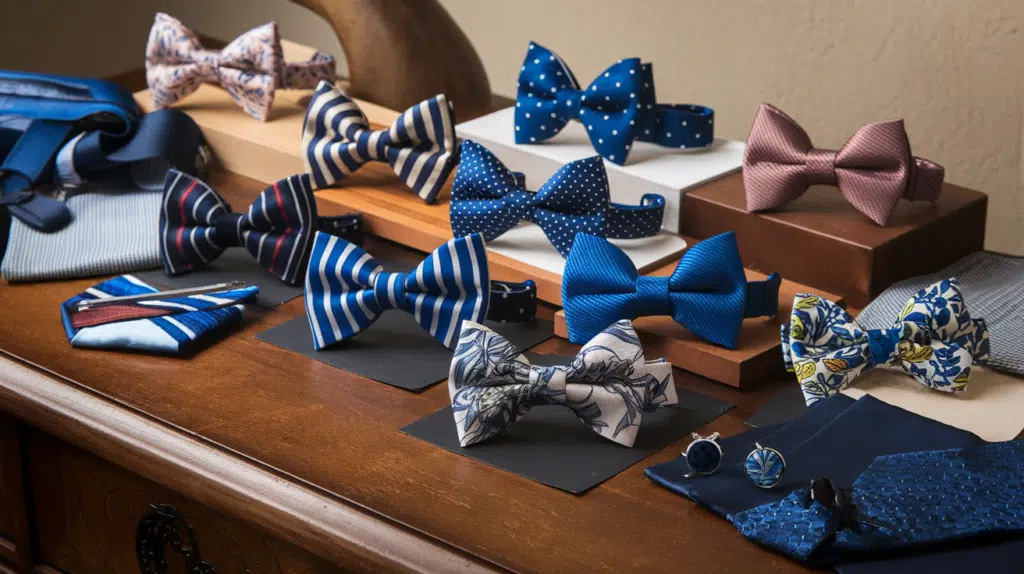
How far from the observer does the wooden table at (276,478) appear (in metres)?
0.72

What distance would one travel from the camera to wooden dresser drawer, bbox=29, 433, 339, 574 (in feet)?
2.78

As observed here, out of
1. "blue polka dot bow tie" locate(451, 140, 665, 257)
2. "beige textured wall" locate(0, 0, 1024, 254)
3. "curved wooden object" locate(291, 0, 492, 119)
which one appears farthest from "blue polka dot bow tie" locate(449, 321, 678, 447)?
"beige textured wall" locate(0, 0, 1024, 254)

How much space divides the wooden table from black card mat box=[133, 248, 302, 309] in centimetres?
2

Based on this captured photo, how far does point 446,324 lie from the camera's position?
3.11ft

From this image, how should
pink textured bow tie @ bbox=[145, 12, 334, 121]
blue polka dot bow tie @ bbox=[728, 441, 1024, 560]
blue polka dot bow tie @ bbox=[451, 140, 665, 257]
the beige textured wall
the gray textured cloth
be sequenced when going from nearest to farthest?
1. blue polka dot bow tie @ bbox=[728, 441, 1024, 560]
2. the gray textured cloth
3. blue polka dot bow tie @ bbox=[451, 140, 665, 257]
4. pink textured bow tie @ bbox=[145, 12, 334, 121]
5. the beige textured wall

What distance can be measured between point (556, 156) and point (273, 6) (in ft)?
4.09

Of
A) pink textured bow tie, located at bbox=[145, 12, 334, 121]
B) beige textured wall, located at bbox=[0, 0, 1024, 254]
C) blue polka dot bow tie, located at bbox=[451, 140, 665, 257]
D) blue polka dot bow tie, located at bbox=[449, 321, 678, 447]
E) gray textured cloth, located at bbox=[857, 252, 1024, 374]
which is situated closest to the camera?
blue polka dot bow tie, located at bbox=[449, 321, 678, 447]

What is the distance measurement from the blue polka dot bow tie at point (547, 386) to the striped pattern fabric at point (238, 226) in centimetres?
29

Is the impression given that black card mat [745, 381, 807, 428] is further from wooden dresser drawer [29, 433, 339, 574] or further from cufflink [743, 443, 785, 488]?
wooden dresser drawer [29, 433, 339, 574]

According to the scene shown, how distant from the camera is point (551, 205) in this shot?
3.42 ft

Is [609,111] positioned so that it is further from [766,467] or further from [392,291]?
[766,467]

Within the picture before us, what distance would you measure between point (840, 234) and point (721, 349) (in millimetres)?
175

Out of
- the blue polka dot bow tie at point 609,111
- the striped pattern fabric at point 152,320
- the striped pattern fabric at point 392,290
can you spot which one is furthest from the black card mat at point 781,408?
the striped pattern fabric at point 152,320

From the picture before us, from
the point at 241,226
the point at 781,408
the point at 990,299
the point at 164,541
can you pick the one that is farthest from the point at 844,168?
the point at 164,541
